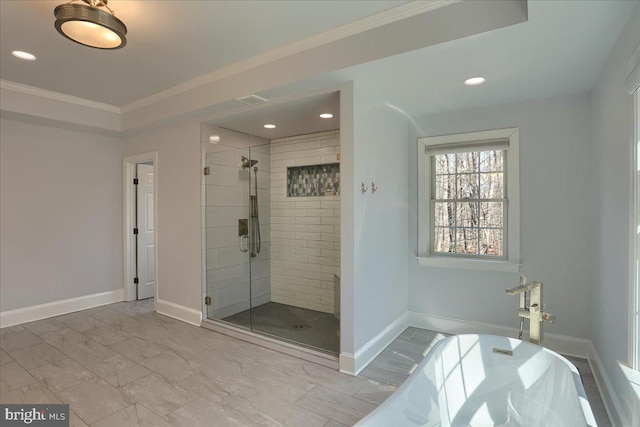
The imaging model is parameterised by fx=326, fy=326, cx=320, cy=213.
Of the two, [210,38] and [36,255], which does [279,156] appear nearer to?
[210,38]

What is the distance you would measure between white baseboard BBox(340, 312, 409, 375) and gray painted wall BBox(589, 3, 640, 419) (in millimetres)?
1651

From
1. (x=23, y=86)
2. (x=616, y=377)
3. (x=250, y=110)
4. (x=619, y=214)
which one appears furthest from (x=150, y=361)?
(x=619, y=214)

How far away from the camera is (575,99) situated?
2.94m

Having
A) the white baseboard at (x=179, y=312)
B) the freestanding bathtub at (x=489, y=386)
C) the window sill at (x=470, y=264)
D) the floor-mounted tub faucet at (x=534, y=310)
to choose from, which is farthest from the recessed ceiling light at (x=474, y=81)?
the white baseboard at (x=179, y=312)

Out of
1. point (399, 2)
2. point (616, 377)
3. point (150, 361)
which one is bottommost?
point (150, 361)

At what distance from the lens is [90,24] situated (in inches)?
79.0

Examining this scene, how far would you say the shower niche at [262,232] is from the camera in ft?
12.3

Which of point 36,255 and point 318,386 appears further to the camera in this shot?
point 36,255

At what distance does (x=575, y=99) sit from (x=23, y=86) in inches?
219

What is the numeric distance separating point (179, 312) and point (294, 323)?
1.53 m

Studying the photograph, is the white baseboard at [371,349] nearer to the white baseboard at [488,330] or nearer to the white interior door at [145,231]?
the white baseboard at [488,330]

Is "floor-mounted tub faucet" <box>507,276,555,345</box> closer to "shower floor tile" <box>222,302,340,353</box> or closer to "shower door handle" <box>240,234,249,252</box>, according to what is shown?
"shower floor tile" <box>222,302,340,353</box>

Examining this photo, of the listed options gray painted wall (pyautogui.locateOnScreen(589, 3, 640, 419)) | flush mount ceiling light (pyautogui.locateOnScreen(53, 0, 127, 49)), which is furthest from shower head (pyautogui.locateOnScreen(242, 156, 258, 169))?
gray painted wall (pyautogui.locateOnScreen(589, 3, 640, 419))

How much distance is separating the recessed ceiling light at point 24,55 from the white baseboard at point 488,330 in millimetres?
4502
